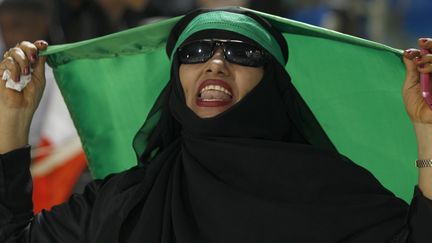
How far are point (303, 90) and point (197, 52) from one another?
0.52 metres

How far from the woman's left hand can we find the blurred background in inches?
107

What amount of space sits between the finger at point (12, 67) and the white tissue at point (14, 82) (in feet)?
0.04

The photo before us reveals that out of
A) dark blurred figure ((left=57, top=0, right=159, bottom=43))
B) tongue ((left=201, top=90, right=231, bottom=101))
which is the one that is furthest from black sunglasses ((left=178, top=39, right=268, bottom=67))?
dark blurred figure ((left=57, top=0, right=159, bottom=43))

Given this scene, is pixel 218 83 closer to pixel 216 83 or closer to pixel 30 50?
pixel 216 83

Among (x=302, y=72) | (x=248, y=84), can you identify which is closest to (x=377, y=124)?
(x=302, y=72)

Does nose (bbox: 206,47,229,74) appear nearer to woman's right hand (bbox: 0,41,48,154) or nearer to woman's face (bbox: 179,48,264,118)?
woman's face (bbox: 179,48,264,118)

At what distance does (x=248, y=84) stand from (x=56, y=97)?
8.28 feet

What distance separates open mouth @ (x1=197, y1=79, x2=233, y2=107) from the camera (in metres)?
3.23

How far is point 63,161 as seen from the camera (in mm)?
5652

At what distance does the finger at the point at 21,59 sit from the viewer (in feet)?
11.1

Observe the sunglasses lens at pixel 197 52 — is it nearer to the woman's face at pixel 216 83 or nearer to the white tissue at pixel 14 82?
the woman's face at pixel 216 83

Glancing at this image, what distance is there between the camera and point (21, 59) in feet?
11.1

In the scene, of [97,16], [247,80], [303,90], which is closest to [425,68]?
[247,80]

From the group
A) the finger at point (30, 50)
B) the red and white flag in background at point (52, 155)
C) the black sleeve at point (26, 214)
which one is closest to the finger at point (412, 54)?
the black sleeve at point (26, 214)
